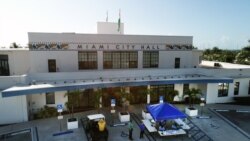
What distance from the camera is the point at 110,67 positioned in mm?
23203

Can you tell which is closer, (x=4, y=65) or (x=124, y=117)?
(x=124, y=117)

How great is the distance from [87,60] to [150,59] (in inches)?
321

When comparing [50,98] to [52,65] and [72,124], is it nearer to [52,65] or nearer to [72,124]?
[52,65]

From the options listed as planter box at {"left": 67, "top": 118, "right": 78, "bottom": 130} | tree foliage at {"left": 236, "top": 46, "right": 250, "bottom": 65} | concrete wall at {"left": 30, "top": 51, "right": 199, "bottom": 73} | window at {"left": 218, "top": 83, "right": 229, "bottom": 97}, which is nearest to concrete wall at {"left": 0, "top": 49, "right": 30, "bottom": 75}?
concrete wall at {"left": 30, "top": 51, "right": 199, "bottom": 73}

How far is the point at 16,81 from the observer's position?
17.2 metres

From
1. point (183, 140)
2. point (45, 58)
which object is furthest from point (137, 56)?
point (183, 140)

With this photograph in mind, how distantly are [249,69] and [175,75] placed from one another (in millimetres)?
9534

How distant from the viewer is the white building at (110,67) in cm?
1930

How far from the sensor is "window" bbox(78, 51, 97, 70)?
22109 millimetres

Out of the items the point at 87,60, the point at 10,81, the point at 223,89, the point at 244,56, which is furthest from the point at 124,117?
the point at 244,56

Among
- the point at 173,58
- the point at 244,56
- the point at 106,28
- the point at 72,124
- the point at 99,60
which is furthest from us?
the point at 244,56

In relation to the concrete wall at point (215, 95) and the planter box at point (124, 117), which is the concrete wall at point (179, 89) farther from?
the planter box at point (124, 117)

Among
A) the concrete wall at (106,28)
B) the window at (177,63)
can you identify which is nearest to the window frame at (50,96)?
the concrete wall at (106,28)

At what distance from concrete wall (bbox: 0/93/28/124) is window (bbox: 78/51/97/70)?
7430 mm
